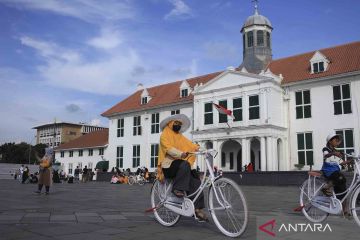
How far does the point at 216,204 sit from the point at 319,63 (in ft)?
100

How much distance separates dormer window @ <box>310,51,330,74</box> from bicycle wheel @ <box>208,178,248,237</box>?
29814mm

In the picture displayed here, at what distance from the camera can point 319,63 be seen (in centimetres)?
3294

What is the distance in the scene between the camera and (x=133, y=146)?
46.1 metres

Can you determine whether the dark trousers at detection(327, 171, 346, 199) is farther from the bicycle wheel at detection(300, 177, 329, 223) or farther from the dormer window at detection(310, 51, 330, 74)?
the dormer window at detection(310, 51, 330, 74)

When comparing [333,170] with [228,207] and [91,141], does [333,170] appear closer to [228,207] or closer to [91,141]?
[228,207]

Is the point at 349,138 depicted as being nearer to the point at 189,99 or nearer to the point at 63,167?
the point at 189,99

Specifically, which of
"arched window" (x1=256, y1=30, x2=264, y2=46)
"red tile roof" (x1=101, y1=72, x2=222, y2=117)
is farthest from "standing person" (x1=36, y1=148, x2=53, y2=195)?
"arched window" (x1=256, y1=30, x2=264, y2=46)

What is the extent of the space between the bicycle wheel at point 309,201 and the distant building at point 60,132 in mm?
113855

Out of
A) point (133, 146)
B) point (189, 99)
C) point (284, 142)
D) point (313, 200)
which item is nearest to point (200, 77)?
point (189, 99)

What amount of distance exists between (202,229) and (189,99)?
3463 centimetres

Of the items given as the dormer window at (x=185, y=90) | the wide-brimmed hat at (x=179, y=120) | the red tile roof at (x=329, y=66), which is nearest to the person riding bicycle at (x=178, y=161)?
the wide-brimmed hat at (x=179, y=120)

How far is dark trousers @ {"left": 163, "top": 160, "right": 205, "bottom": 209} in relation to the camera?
600 cm

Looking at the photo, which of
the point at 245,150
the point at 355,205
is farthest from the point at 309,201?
the point at 245,150

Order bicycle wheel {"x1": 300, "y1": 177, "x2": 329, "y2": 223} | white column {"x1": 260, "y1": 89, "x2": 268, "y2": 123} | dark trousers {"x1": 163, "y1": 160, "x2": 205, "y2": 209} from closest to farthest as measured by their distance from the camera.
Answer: dark trousers {"x1": 163, "y1": 160, "x2": 205, "y2": 209}, bicycle wheel {"x1": 300, "y1": 177, "x2": 329, "y2": 223}, white column {"x1": 260, "y1": 89, "x2": 268, "y2": 123}
